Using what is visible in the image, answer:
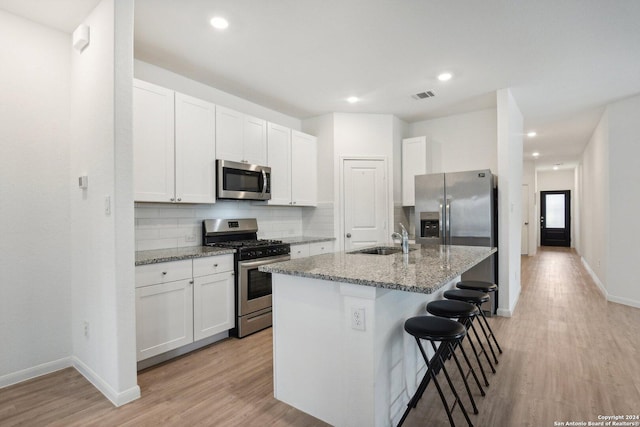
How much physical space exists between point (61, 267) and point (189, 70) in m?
2.15

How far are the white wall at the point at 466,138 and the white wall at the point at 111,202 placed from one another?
13.9 ft

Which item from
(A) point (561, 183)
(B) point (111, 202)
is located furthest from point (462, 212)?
(A) point (561, 183)

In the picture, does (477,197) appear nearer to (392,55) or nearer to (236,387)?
(392,55)

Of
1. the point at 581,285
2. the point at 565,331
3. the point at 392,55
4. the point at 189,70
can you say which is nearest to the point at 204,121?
the point at 189,70

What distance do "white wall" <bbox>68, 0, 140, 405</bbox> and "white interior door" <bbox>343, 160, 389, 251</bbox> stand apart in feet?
10.2

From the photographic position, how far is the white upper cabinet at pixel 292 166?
426 centimetres

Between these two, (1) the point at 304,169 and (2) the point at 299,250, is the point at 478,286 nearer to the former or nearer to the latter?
(2) the point at 299,250

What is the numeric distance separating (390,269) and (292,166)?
287 cm

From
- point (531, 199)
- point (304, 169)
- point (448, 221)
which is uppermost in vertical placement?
point (304, 169)

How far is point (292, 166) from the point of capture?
454cm

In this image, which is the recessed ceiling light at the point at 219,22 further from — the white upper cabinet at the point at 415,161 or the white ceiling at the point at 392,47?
the white upper cabinet at the point at 415,161

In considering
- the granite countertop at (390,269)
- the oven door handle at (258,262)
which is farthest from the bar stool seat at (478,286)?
the oven door handle at (258,262)

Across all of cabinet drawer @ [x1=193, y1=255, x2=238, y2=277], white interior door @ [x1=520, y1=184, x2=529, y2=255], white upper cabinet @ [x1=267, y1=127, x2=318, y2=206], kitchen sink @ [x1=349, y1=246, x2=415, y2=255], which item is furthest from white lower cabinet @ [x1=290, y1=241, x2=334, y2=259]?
white interior door @ [x1=520, y1=184, x2=529, y2=255]

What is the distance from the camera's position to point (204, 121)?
340cm
